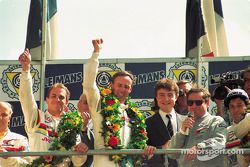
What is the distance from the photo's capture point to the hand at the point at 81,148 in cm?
784

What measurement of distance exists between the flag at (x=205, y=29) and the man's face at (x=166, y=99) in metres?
5.39

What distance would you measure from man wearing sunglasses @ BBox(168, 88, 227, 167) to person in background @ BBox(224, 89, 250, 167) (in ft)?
0.38

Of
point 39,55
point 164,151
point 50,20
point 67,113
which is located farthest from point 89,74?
point 50,20

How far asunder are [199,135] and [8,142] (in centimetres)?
204

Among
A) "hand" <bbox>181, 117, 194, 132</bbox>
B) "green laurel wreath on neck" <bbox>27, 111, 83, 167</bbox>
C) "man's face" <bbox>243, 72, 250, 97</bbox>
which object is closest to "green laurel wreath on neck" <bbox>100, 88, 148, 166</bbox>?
"green laurel wreath on neck" <bbox>27, 111, 83, 167</bbox>

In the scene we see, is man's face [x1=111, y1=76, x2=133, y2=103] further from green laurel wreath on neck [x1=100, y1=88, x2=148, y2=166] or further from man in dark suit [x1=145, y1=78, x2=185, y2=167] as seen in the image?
man in dark suit [x1=145, y1=78, x2=185, y2=167]

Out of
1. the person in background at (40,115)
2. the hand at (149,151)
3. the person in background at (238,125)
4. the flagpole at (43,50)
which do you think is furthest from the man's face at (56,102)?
the flagpole at (43,50)

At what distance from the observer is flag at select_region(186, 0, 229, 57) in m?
14.3

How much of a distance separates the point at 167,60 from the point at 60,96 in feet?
16.7

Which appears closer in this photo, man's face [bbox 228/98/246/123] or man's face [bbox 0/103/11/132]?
man's face [bbox 228/98/246/123]

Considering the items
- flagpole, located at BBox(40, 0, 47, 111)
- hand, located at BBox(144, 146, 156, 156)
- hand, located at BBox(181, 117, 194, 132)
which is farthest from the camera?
flagpole, located at BBox(40, 0, 47, 111)

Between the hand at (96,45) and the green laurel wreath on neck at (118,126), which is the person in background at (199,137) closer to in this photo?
the green laurel wreath on neck at (118,126)

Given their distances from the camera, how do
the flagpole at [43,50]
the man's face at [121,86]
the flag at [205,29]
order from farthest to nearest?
the flag at [205,29]
the flagpole at [43,50]
the man's face at [121,86]

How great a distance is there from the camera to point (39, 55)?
14297mm
